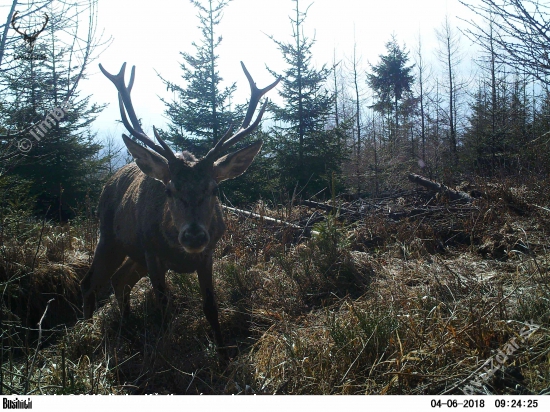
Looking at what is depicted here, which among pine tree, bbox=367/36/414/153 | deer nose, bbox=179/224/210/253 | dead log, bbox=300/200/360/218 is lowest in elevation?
deer nose, bbox=179/224/210/253

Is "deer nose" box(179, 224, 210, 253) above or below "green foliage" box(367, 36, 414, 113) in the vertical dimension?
below

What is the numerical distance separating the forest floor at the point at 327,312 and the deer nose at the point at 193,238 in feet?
3.31

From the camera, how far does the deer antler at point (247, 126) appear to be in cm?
467

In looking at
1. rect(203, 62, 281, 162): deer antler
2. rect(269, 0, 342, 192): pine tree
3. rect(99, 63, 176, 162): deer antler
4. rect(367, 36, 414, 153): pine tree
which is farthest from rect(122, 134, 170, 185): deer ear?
rect(367, 36, 414, 153): pine tree

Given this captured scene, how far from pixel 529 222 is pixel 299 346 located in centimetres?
477

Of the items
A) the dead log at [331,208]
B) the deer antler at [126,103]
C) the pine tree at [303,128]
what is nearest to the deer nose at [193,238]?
the deer antler at [126,103]

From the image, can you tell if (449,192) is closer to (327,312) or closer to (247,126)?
(247,126)

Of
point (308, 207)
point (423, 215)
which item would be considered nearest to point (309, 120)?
point (308, 207)

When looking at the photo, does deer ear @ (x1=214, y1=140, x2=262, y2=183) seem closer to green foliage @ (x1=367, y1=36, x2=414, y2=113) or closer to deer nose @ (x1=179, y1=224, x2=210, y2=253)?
deer nose @ (x1=179, y1=224, x2=210, y2=253)

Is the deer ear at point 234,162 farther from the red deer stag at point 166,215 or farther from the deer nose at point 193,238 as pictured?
the deer nose at point 193,238

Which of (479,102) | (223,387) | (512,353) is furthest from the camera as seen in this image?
(479,102)

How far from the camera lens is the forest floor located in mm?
3160

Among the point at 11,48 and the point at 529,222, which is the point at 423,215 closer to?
the point at 529,222

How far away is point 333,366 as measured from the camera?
334 centimetres
